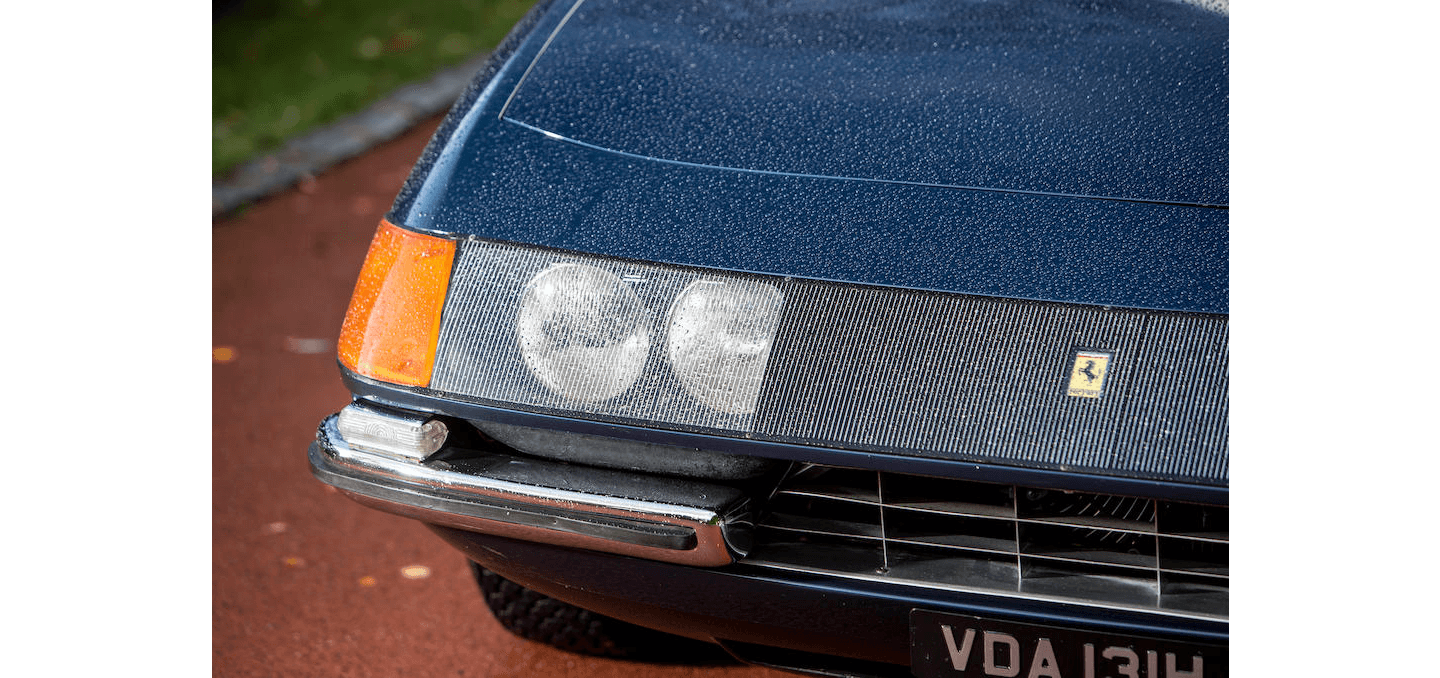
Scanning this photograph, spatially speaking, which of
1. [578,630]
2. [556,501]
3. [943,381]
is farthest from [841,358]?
[578,630]

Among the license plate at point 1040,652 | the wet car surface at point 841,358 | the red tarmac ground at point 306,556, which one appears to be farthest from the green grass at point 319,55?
the license plate at point 1040,652

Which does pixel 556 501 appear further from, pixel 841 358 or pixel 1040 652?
pixel 1040 652

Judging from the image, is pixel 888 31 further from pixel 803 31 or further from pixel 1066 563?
pixel 1066 563

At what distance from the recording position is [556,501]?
1.89 meters

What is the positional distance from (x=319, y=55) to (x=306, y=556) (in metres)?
5.36

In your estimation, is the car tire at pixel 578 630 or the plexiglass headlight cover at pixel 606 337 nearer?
the plexiglass headlight cover at pixel 606 337

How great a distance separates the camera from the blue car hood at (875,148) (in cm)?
183

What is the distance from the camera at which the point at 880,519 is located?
6.17 ft

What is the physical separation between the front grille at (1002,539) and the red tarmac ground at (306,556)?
75 cm

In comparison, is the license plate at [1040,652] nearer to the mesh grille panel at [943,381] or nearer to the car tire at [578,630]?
the mesh grille panel at [943,381]

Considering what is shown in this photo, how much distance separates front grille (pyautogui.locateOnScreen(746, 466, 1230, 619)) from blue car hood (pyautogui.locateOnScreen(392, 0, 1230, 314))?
0.32 meters

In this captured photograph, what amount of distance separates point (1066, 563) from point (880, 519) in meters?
0.28

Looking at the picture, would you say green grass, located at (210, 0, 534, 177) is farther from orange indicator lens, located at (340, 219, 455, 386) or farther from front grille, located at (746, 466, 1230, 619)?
front grille, located at (746, 466, 1230, 619)
